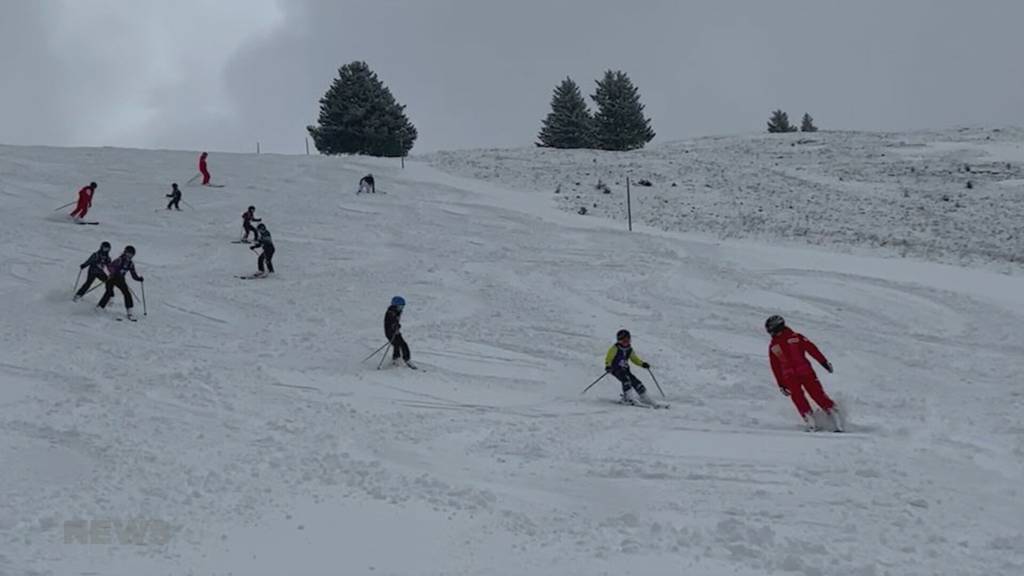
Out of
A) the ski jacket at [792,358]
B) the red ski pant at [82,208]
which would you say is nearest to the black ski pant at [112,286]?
the red ski pant at [82,208]

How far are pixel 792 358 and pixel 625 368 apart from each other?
2.27 metres

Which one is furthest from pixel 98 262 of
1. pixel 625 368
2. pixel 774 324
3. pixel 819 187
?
pixel 819 187

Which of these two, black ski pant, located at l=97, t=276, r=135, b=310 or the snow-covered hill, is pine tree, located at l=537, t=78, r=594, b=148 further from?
black ski pant, located at l=97, t=276, r=135, b=310

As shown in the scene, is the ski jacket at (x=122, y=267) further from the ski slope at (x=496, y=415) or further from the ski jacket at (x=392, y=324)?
the ski jacket at (x=392, y=324)

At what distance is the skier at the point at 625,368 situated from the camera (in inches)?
451

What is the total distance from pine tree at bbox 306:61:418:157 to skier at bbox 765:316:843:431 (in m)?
40.7

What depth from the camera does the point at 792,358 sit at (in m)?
10.4

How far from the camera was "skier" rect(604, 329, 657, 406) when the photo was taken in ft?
37.6

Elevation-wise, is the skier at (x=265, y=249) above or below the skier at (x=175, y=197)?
below

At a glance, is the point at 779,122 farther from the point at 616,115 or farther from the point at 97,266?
the point at 97,266

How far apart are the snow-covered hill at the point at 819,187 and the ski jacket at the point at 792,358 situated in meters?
12.3

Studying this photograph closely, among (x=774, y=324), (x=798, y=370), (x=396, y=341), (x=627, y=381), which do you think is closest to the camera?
(x=798, y=370)

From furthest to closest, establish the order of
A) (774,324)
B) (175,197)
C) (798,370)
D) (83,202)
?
(175,197), (83,202), (774,324), (798,370)

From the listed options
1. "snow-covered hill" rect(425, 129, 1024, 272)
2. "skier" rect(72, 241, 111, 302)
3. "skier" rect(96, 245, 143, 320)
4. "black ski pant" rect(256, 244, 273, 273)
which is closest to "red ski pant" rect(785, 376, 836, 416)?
"skier" rect(96, 245, 143, 320)
